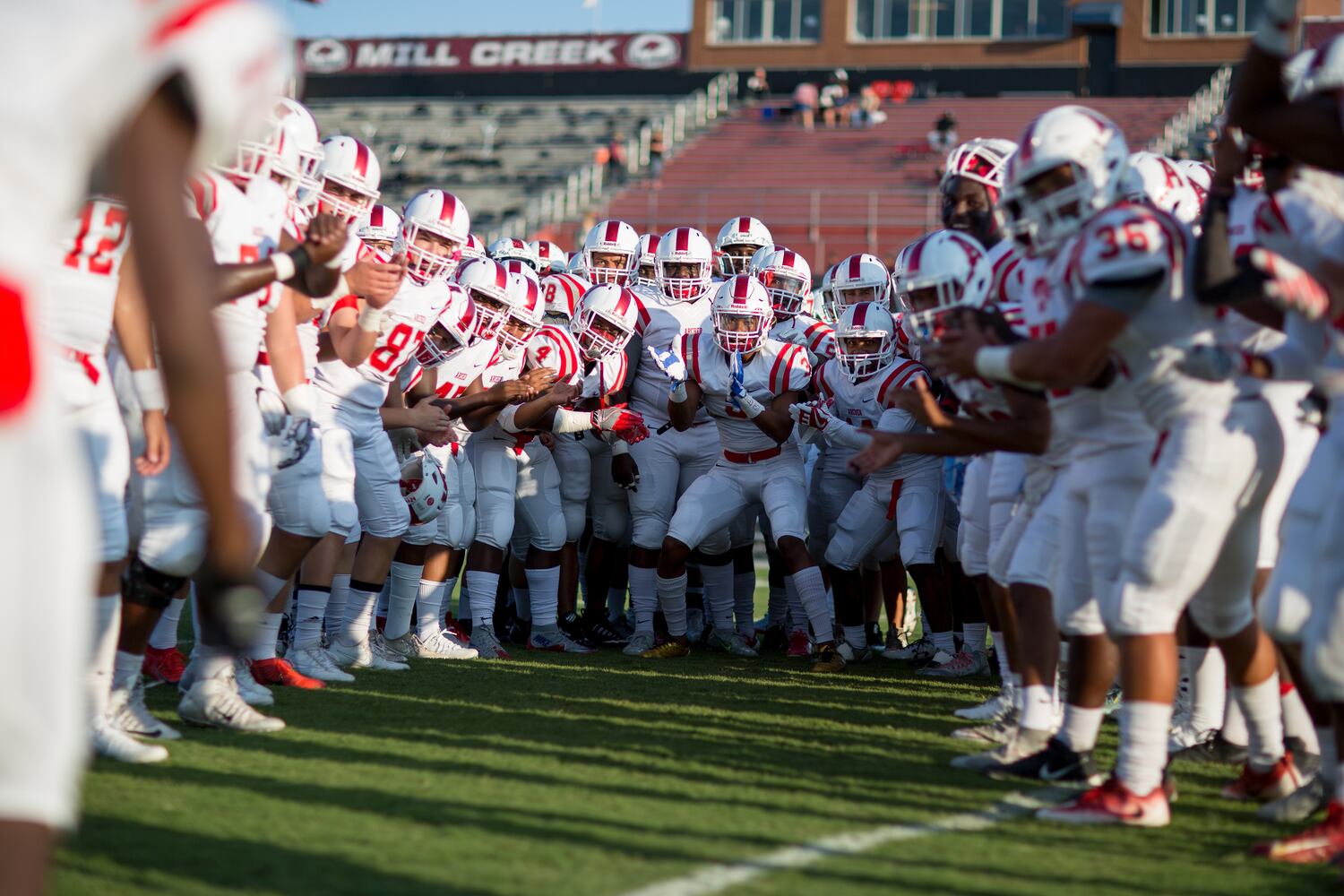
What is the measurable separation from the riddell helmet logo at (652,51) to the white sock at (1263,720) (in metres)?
36.7

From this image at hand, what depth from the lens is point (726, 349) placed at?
8.57m

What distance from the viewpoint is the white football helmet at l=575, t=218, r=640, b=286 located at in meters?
10.4

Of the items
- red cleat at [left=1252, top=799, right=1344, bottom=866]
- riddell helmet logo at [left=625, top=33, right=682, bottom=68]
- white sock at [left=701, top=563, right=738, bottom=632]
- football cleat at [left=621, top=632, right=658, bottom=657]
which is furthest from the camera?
riddell helmet logo at [left=625, top=33, right=682, bottom=68]

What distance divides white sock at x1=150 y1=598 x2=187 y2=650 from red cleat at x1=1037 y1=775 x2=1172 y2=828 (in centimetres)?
377

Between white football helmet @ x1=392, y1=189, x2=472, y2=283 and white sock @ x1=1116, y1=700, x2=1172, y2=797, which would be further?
white football helmet @ x1=392, y1=189, x2=472, y2=283

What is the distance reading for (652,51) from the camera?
131 feet

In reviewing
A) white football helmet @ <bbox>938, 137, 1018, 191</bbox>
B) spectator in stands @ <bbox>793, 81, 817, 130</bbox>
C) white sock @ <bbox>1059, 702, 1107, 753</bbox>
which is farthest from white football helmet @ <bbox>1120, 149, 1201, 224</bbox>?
spectator in stands @ <bbox>793, 81, 817, 130</bbox>

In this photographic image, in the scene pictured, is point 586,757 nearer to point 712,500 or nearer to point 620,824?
point 620,824

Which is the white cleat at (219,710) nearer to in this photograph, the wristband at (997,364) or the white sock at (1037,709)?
the white sock at (1037,709)

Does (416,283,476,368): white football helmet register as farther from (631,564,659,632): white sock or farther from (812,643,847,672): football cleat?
(812,643,847,672): football cleat

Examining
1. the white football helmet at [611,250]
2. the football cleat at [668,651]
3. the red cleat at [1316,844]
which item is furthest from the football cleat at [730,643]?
the red cleat at [1316,844]

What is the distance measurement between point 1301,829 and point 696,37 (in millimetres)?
37129

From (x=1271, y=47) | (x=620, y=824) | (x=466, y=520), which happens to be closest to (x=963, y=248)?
(x=1271, y=47)

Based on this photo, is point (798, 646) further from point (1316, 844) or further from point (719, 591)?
point (1316, 844)
